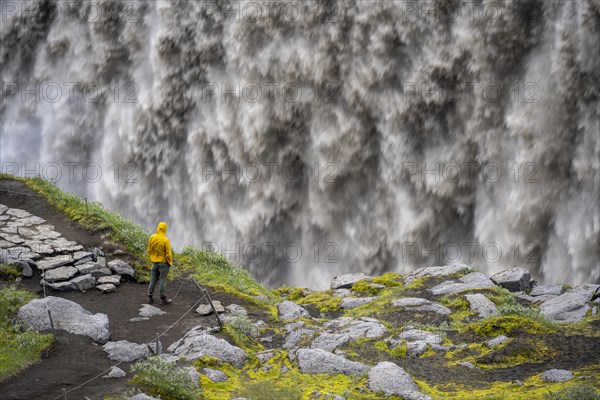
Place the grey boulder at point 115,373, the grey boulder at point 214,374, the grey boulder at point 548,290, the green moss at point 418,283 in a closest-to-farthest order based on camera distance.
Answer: the grey boulder at point 115,373 < the grey boulder at point 214,374 < the grey boulder at point 548,290 < the green moss at point 418,283

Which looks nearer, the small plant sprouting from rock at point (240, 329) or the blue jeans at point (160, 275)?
the small plant sprouting from rock at point (240, 329)

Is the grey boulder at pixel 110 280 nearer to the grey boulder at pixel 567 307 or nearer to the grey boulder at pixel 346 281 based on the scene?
the grey boulder at pixel 346 281

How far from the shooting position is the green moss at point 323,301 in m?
15.8

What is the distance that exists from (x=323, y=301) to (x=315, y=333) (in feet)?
13.1

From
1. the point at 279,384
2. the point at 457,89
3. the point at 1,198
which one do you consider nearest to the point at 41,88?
the point at 1,198

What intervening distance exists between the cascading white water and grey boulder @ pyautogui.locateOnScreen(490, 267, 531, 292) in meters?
3.59

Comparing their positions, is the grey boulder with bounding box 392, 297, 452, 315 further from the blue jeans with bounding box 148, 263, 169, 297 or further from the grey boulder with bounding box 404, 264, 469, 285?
the blue jeans with bounding box 148, 263, 169, 297

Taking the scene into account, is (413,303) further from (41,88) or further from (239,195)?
(41,88)

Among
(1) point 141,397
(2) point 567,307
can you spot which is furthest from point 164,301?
(2) point 567,307

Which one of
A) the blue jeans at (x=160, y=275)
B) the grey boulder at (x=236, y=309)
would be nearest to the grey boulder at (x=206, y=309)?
the grey boulder at (x=236, y=309)

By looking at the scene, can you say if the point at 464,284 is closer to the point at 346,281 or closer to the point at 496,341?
the point at 346,281

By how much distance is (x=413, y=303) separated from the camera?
14.7 meters

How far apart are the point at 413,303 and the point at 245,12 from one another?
16.9 meters

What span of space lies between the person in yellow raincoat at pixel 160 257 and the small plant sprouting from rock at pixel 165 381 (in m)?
4.14
